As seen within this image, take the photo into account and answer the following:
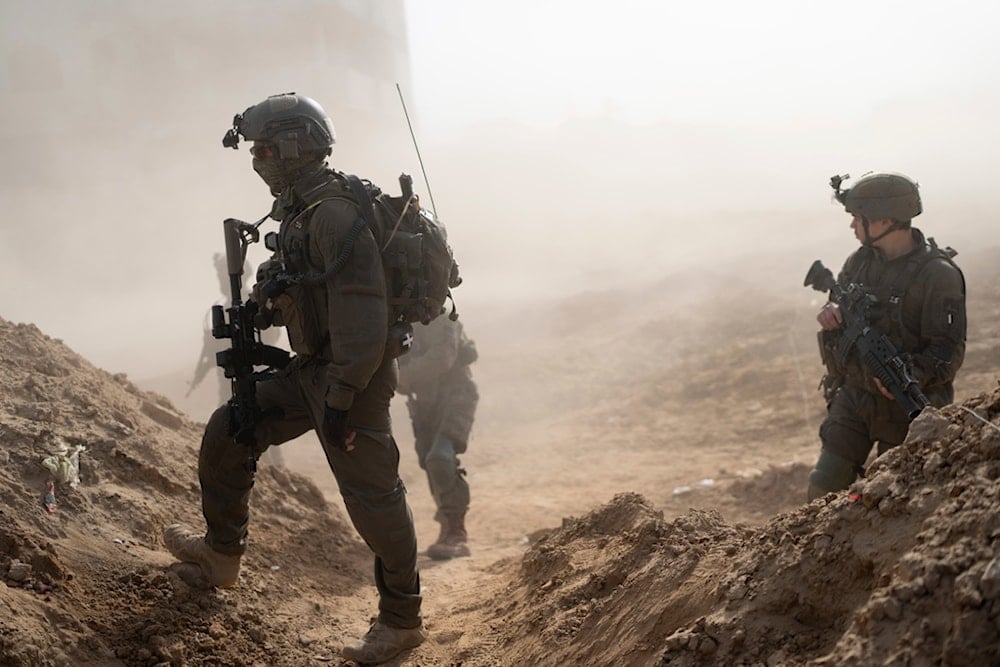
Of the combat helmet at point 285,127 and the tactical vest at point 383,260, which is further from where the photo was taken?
the combat helmet at point 285,127

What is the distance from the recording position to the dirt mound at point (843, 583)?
1802 mm

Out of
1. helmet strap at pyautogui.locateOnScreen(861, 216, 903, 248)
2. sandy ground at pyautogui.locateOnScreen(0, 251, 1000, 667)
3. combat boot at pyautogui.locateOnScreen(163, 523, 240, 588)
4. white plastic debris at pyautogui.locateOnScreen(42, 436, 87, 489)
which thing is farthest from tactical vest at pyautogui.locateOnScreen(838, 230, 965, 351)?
white plastic debris at pyautogui.locateOnScreen(42, 436, 87, 489)

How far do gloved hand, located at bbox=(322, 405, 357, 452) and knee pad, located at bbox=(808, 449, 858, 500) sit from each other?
229 cm

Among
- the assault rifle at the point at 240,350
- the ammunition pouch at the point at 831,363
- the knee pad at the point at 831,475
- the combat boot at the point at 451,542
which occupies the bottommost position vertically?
the combat boot at the point at 451,542

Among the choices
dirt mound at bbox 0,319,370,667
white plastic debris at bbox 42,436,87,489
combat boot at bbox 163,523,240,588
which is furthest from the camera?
white plastic debris at bbox 42,436,87,489

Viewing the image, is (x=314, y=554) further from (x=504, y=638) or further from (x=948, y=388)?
(x=948, y=388)

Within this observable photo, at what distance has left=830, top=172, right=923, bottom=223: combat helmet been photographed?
409 cm

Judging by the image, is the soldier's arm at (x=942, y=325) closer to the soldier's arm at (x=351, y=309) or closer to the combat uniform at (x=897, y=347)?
the combat uniform at (x=897, y=347)

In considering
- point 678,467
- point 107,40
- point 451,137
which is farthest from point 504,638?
point 451,137

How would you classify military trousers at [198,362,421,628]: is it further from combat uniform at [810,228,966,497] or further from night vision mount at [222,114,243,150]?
combat uniform at [810,228,966,497]

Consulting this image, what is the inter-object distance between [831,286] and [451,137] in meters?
28.4

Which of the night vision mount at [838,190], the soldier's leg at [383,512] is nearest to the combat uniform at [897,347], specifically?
the night vision mount at [838,190]

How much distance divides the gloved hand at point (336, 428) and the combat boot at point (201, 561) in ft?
2.57

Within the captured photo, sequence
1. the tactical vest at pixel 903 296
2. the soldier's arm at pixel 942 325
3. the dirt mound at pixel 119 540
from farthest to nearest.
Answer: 1. the tactical vest at pixel 903 296
2. the soldier's arm at pixel 942 325
3. the dirt mound at pixel 119 540
